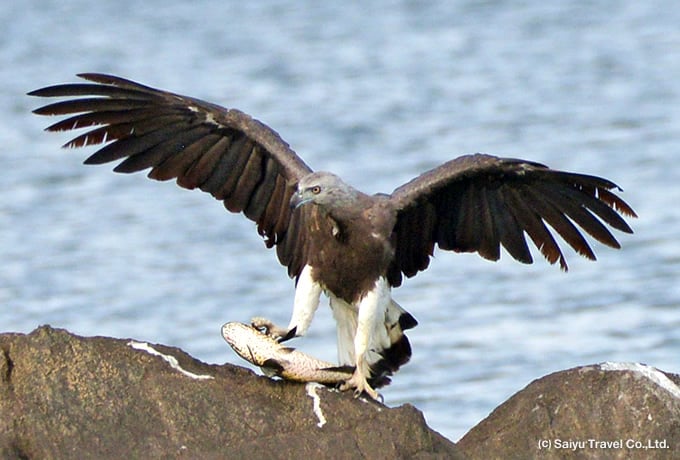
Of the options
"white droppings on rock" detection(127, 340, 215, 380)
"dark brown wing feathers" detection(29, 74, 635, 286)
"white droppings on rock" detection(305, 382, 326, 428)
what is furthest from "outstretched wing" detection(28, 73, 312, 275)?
"white droppings on rock" detection(127, 340, 215, 380)

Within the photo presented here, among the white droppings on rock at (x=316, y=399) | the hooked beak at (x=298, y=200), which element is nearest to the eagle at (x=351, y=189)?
the hooked beak at (x=298, y=200)

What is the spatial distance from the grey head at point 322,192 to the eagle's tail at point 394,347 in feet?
2.73

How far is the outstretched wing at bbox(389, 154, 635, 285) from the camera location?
998cm

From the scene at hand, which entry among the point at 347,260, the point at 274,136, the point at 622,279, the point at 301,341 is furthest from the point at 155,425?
the point at 622,279

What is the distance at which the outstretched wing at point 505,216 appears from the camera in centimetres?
998

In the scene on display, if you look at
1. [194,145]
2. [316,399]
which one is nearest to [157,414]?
[316,399]

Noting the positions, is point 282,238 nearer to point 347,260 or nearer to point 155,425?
point 347,260

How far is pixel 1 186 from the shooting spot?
2000 cm

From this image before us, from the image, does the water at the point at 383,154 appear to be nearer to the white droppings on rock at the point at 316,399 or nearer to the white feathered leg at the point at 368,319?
the white feathered leg at the point at 368,319

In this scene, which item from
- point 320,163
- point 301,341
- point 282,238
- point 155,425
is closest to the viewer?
point 155,425

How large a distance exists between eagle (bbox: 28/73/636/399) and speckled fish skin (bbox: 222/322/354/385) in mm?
523

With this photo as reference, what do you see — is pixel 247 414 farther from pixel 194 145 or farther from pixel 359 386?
pixel 194 145

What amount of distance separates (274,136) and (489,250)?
5.23ft

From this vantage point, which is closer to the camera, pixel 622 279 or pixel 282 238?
pixel 282 238
